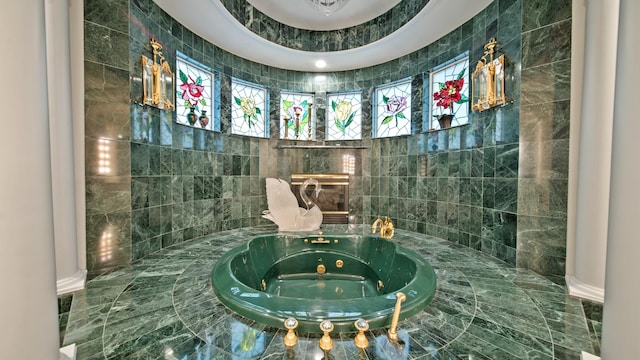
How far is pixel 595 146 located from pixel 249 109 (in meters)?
4.05

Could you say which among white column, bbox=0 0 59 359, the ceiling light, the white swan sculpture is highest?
the ceiling light

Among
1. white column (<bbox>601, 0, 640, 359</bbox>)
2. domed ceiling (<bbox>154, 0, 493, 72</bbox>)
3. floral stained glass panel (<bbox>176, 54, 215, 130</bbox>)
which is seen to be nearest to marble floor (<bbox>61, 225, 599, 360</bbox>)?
white column (<bbox>601, 0, 640, 359</bbox>)

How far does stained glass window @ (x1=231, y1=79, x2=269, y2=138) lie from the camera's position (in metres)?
3.93

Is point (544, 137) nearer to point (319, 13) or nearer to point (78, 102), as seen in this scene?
point (319, 13)

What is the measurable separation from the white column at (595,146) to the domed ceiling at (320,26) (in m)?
1.23

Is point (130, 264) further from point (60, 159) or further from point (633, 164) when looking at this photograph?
point (633, 164)

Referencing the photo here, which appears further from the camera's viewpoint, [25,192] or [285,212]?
[285,212]

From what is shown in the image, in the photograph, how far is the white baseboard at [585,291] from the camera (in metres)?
1.66

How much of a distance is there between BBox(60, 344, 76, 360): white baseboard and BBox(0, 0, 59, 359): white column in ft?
1.24

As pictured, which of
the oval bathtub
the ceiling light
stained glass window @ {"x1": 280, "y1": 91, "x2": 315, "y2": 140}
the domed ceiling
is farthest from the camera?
stained glass window @ {"x1": 280, "y1": 91, "x2": 315, "y2": 140}

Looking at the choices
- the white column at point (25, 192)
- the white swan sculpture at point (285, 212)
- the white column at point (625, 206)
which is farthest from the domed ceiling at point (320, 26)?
the white column at point (25, 192)

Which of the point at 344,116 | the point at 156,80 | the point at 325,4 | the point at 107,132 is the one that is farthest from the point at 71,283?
the point at 344,116

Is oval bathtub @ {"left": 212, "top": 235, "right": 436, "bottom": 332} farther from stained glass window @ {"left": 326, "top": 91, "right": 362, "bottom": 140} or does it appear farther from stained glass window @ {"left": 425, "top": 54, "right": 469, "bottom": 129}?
stained glass window @ {"left": 326, "top": 91, "right": 362, "bottom": 140}

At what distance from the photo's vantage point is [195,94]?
3.34m
